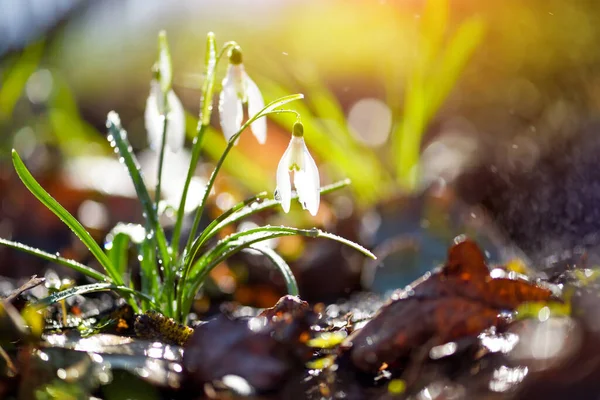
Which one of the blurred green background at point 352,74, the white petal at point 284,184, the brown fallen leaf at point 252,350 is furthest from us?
the blurred green background at point 352,74

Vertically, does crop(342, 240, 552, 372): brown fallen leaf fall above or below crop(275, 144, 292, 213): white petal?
below

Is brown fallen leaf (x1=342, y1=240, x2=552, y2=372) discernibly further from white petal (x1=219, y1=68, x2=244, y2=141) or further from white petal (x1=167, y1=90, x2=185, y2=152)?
white petal (x1=167, y1=90, x2=185, y2=152)

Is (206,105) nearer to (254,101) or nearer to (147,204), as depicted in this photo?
(254,101)

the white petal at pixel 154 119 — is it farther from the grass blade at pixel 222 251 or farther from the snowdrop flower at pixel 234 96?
the grass blade at pixel 222 251

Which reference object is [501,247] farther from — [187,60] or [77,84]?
[77,84]

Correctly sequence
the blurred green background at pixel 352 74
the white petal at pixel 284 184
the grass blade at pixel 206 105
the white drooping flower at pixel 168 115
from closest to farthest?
the white petal at pixel 284 184 → the grass blade at pixel 206 105 → the white drooping flower at pixel 168 115 → the blurred green background at pixel 352 74

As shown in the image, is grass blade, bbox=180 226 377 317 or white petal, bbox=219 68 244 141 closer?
grass blade, bbox=180 226 377 317

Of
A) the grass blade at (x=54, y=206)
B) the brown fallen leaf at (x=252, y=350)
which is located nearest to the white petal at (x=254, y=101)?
the grass blade at (x=54, y=206)

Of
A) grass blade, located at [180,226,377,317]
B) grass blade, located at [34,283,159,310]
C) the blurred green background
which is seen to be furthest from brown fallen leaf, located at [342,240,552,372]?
the blurred green background
